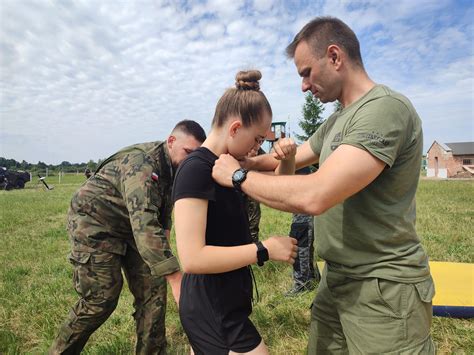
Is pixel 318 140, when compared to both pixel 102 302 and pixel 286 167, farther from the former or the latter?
pixel 102 302

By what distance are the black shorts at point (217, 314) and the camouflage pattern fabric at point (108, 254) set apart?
1.27m

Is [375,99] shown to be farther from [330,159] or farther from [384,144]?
[330,159]

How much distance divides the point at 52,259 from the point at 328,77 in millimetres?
7472

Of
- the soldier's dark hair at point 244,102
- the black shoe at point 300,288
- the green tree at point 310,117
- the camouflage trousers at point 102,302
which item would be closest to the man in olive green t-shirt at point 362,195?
the soldier's dark hair at point 244,102

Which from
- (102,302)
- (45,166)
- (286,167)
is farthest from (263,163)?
(45,166)

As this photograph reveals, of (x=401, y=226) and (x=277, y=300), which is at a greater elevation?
(x=401, y=226)

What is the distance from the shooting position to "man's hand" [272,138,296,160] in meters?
2.36

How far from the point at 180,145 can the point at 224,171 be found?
161cm

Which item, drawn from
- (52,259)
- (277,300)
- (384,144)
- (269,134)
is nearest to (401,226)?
(384,144)

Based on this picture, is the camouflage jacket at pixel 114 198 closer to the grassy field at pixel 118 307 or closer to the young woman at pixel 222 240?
the young woman at pixel 222 240

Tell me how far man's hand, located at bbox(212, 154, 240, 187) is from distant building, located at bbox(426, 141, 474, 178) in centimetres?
5757

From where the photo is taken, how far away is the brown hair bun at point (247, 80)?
1.99 m

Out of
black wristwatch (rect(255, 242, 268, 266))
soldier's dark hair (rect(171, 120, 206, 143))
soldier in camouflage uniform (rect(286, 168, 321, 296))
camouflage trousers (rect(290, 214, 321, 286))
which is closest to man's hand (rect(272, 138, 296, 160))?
black wristwatch (rect(255, 242, 268, 266))

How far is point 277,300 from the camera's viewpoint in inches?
193
